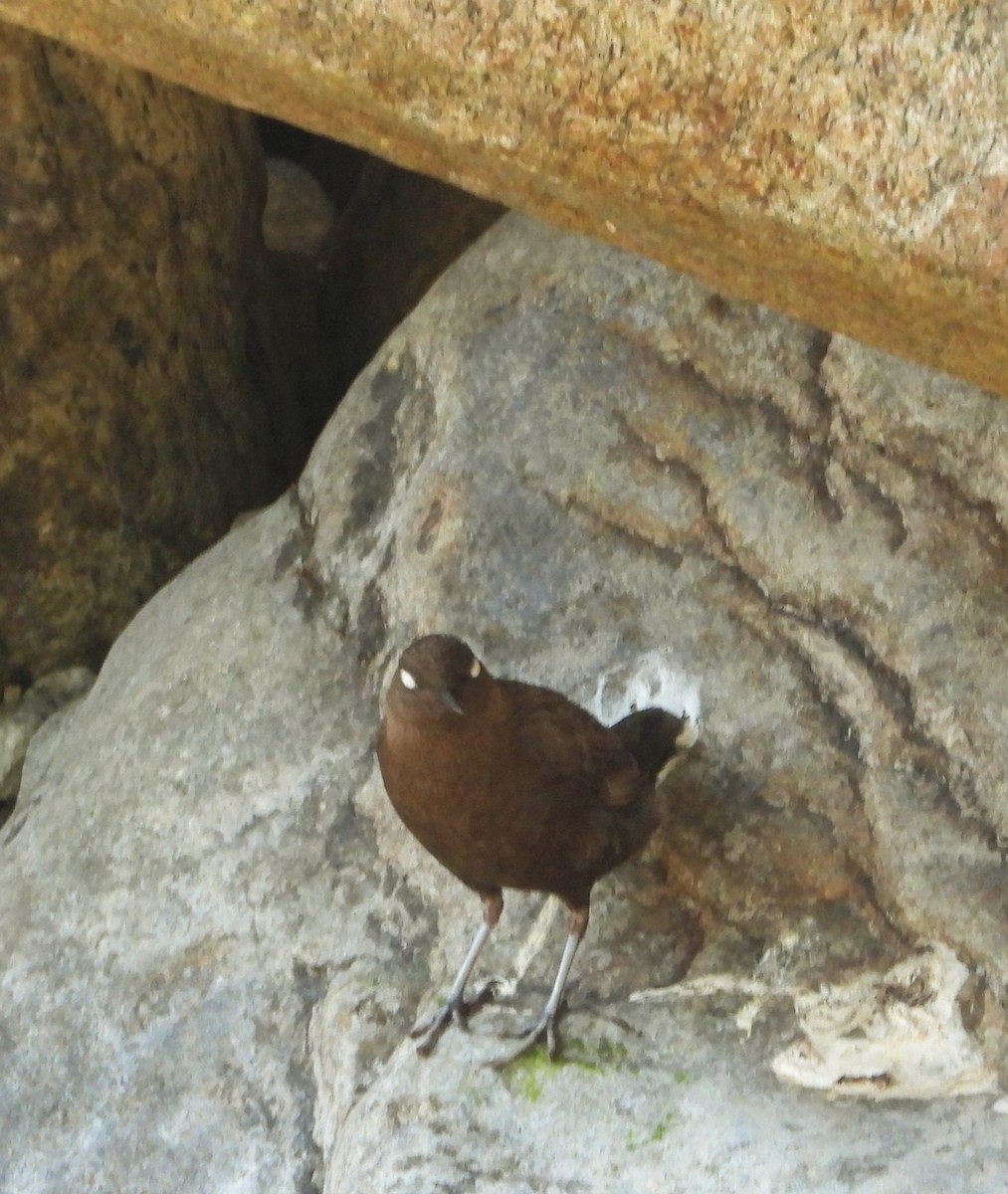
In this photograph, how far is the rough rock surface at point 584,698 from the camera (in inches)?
106

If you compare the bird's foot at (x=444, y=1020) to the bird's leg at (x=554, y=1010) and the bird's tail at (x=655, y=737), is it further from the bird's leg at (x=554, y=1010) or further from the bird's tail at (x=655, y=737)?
the bird's tail at (x=655, y=737)

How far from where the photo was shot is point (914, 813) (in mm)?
2904

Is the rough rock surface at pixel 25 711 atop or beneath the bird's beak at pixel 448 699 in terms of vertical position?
beneath

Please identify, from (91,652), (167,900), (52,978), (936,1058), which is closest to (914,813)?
(936,1058)

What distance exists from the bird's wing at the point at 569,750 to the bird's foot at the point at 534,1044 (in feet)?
1.55

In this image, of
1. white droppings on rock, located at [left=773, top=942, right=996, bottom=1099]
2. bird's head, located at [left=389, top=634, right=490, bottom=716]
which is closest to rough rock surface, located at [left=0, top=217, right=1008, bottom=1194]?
white droppings on rock, located at [left=773, top=942, right=996, bottom=1099]

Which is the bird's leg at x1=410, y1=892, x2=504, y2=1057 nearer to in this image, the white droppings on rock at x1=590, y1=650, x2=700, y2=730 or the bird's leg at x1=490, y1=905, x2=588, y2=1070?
the bird's leg at x1=490, y1=905, x2=588, y2=1070

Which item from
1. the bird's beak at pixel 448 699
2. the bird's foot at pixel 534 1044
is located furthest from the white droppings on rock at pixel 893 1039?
the bird's beak at pixel 448 699

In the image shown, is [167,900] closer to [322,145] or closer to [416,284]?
[416,284]

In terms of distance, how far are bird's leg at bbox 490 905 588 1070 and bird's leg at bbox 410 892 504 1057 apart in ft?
0.51

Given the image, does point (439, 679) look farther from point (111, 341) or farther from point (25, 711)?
point (25, 711)

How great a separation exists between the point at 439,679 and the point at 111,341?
2.01 m

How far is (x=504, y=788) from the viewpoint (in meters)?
2.81

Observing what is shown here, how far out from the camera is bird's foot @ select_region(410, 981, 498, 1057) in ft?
9.26
